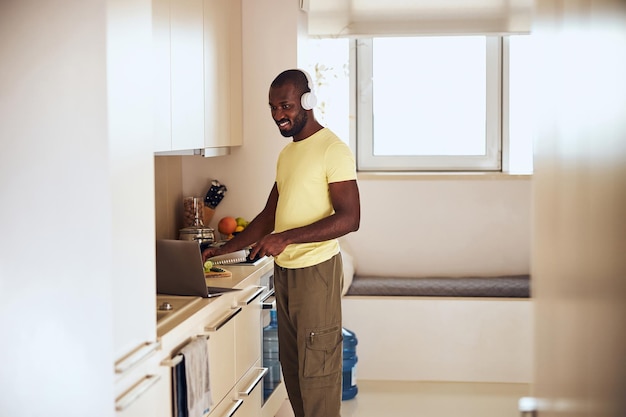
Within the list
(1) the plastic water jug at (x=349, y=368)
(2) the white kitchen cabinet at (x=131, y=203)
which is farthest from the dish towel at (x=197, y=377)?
(1) the plastic water jug at (x=349, y=368)

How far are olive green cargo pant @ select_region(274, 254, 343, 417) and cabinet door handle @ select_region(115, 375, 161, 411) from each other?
961 millimetres

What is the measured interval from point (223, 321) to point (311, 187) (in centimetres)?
60

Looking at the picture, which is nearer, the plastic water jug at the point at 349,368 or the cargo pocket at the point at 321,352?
the cargo pocket at the point at 321,352

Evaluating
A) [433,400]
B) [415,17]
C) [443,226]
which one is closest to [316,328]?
[433,400]

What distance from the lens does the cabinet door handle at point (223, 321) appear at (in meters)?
2.73

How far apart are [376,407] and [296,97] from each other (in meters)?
Result: 2.04

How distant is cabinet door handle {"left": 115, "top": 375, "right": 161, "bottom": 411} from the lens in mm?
1889

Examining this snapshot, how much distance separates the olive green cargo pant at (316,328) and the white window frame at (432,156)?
8.67ft

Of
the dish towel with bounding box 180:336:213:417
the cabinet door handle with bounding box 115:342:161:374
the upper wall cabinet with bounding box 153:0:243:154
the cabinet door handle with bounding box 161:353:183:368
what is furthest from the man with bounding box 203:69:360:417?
the cabinet door handle with bounding box 115:342:161:374

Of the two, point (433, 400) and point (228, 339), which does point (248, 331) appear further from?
point (433, 400)

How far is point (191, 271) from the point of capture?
2.83 meters

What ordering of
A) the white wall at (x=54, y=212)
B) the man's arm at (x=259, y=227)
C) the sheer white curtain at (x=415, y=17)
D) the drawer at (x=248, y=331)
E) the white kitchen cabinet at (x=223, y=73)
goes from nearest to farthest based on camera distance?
the white wall at (x=54, y=212) → the drawer at (x=248, y=331) → the man's arm at (x=259, y=227) → the white kitchen cabinet at (x=223, y=73) → the sheer white curtain at (x=415, y=17)

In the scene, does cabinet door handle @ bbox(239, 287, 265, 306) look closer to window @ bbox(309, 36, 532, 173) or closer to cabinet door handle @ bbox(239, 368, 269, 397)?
cabinet door handle @ bbox(239, 368, 269, 397)

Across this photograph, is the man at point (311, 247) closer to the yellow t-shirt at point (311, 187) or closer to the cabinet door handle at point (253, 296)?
the yellow t-shirt at point (311, 187)
